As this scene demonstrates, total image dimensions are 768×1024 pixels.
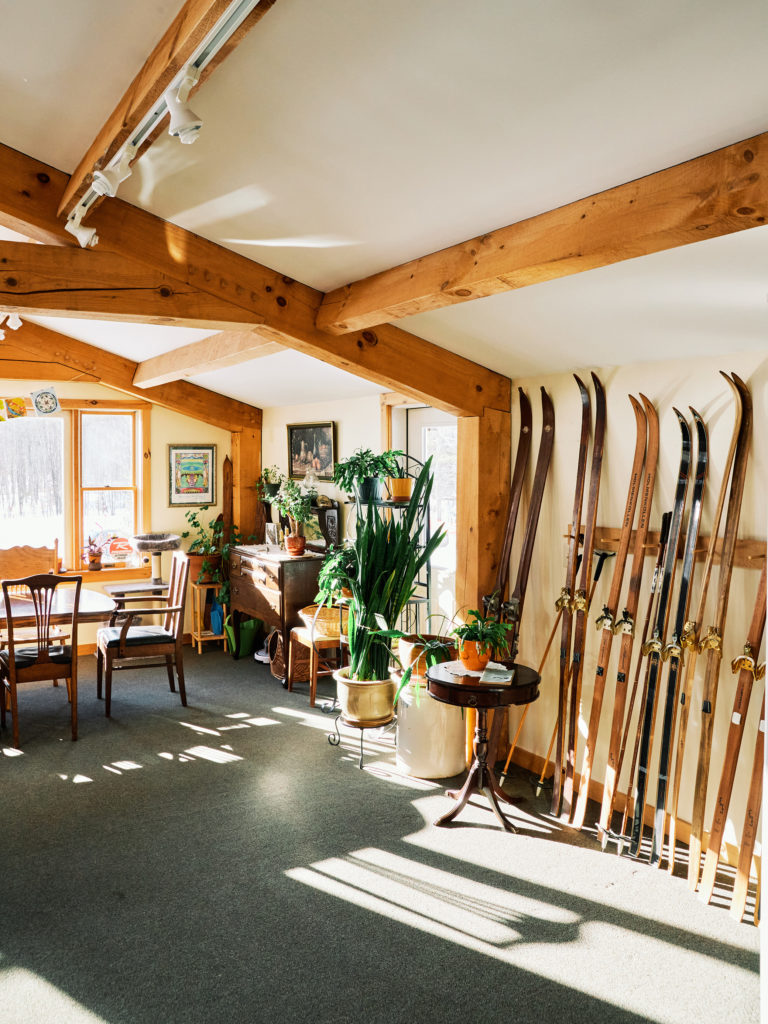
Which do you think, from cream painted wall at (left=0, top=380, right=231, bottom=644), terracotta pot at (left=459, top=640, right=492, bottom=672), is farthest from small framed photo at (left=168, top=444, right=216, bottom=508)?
terracotta pot at (left=459, top=640, right=492, bottom=672)

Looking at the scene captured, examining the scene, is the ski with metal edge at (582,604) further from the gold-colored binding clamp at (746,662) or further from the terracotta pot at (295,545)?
the terracotta pot at (295,545)

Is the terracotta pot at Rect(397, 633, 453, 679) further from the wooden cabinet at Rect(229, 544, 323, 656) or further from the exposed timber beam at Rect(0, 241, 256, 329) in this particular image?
the exposed timber beam at Rect(0, 241, 256, 329)

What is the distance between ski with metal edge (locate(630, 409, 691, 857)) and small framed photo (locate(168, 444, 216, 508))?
4776 millimetres

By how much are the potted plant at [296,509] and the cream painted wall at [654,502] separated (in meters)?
2.08

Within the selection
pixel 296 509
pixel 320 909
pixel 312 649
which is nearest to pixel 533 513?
pixel 312 649

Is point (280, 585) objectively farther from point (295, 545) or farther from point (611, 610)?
point (611, 610)

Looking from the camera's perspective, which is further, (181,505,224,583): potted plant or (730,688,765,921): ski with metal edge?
A: (181,505,224,583): potted plant

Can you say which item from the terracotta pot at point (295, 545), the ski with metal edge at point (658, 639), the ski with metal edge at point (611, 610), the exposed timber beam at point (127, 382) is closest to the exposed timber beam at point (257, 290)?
the ski with metal edge at point (611, 610)

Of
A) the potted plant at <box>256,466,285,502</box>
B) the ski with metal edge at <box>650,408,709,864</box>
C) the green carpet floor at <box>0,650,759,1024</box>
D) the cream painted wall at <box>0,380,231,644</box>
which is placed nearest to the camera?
the green carpet floor at <box>0,650,759,1024</box>

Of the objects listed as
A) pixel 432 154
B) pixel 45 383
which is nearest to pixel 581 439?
pixel 432 154

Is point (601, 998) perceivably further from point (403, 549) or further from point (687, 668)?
point (403, 549)

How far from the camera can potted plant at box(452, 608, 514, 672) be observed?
3.45 meters

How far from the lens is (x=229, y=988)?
2391 millimetres

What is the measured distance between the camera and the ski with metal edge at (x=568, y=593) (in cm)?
359
